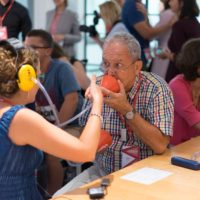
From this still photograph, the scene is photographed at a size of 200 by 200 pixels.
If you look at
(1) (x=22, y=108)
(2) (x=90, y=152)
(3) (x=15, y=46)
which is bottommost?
(2) (x=90, y=152)

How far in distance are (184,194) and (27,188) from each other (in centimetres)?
61

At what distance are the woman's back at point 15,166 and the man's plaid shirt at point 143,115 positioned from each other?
589mm

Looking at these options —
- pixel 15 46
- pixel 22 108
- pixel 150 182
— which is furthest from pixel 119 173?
pixel 15 46

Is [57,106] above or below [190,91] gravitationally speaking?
below

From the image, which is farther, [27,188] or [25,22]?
[25,22]

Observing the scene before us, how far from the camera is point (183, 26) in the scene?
3.68 m

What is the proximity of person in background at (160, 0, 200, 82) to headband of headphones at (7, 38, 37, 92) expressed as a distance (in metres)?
2.21

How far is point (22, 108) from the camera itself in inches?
63.1

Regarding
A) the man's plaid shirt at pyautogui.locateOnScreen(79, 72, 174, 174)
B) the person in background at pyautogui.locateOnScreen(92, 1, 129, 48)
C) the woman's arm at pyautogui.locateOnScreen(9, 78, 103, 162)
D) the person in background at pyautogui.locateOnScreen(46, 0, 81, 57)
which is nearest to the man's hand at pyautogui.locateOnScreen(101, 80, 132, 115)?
the man's plaid shirt at pyautogui.locateOnScreen(79, 72, 174, 174)

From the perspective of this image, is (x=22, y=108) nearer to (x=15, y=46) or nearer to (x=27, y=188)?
(x=15, y=46)

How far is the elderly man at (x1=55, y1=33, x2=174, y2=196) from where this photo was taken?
2119mm

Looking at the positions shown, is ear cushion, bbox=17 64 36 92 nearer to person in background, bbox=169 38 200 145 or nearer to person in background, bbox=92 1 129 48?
person in background, bbox=169 38 200 145

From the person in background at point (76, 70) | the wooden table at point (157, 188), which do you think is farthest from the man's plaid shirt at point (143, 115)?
the person in background at point (76, 70)

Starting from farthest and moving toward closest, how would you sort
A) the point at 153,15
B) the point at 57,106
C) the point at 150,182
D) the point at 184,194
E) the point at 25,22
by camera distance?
the point at 153,15
the point at 25,22
the point at 57,106
the point at 150,182
the point at 184,194
